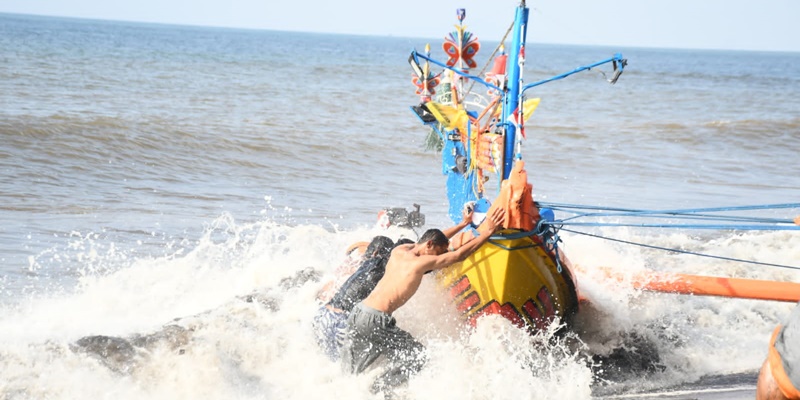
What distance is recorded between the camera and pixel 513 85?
7.14 metres

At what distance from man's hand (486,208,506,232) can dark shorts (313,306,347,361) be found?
1.34 metres

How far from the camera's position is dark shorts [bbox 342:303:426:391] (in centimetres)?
636

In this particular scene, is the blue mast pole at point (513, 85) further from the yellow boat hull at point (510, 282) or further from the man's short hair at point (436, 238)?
the man's short hair at point (436, 238)

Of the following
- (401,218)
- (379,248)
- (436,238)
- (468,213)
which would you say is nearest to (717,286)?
(468,213)

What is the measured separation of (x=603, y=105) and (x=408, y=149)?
1478 cm

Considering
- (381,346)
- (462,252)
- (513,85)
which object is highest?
(513,85)

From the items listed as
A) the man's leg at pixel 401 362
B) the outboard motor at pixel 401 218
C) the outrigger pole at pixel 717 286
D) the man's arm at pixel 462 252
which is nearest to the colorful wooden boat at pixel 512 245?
the man's arm at pixel 462 252

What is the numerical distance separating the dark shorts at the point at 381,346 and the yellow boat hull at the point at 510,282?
1.72ft

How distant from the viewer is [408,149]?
1928 cm

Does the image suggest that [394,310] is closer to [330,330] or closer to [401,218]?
[330,330]

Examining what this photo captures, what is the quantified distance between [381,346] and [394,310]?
0.91 ft

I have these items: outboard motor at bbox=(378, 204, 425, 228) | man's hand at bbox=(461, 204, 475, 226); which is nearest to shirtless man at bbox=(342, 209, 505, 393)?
man's hand at bbox=(461, 204, 475, 226)

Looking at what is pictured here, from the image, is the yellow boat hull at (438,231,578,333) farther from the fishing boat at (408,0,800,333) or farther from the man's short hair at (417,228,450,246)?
the man's short hair at (417,228,450,246)

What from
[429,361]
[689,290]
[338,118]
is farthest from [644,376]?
[338,118]
